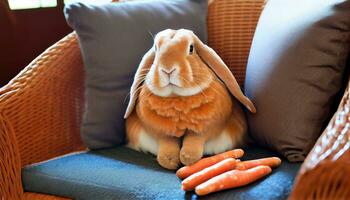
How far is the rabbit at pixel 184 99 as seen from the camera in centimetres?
124

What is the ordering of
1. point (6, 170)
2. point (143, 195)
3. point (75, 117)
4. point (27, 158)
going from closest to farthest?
1. point (143, 195)
2. point (6, 170)
3. point (27, 158)
4. point (75, 117)

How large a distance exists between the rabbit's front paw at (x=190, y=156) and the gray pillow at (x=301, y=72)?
203 millimetres

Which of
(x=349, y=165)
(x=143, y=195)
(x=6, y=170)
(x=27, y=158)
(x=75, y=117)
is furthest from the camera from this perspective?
(x=75, y=117)

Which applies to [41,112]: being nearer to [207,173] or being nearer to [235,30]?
[207,173]

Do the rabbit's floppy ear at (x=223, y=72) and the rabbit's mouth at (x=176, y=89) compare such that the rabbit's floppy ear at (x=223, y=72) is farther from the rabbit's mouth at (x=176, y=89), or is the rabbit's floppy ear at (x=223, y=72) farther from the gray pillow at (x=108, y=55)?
the gray pillow at (x=108, y=55)

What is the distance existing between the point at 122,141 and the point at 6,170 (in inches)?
14.4

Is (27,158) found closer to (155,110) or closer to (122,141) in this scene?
(122,141)

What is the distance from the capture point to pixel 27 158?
1388mm

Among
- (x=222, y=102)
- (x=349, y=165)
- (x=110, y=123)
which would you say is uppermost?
(x=349, y=165)

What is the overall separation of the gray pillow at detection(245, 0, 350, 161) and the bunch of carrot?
9 cm

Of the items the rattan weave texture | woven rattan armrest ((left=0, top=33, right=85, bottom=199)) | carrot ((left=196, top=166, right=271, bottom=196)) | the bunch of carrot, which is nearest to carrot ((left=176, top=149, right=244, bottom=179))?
the bunch of carrot

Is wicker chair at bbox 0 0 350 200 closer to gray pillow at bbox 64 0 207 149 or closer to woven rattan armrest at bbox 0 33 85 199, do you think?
woven rattan armrest at bbox 0 33 85 199

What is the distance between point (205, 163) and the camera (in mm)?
1219

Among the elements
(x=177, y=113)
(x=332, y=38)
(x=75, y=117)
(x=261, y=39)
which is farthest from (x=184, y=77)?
(x=75, y=117)
